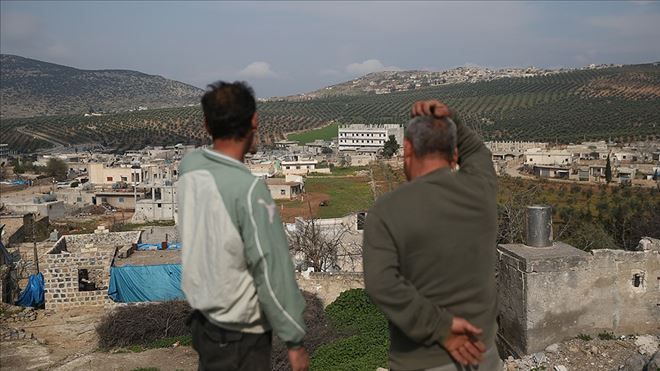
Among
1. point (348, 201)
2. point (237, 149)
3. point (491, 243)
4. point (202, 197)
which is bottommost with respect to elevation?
point (348, 201)

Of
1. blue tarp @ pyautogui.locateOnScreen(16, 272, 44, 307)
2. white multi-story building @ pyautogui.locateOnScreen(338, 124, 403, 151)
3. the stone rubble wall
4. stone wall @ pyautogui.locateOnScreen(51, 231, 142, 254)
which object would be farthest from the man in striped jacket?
white multi-story building @ pyautogui.locateOnScreen(338, 124, 403, 151)

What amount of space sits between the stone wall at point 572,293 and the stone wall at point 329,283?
414 cm

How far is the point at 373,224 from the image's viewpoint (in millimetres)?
2176

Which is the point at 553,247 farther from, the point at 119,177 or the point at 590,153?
the point at 590,153

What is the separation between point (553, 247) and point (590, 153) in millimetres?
46577

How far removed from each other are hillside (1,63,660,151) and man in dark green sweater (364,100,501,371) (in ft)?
213

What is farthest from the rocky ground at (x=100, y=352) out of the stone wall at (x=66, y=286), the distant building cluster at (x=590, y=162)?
the distant building cluster at (x=590, y=162)

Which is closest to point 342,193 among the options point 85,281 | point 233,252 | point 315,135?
point 85,281

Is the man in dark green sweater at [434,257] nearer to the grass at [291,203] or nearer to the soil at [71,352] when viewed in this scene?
the soil at [71,352]

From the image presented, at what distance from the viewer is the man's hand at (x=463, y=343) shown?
221 centimetres

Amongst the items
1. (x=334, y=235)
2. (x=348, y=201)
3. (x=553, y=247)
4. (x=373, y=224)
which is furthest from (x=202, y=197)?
(x=348, y=201)

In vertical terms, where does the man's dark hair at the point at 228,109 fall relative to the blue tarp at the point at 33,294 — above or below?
above

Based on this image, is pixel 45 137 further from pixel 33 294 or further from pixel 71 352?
pixel 71 352

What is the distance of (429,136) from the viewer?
2303 mm
